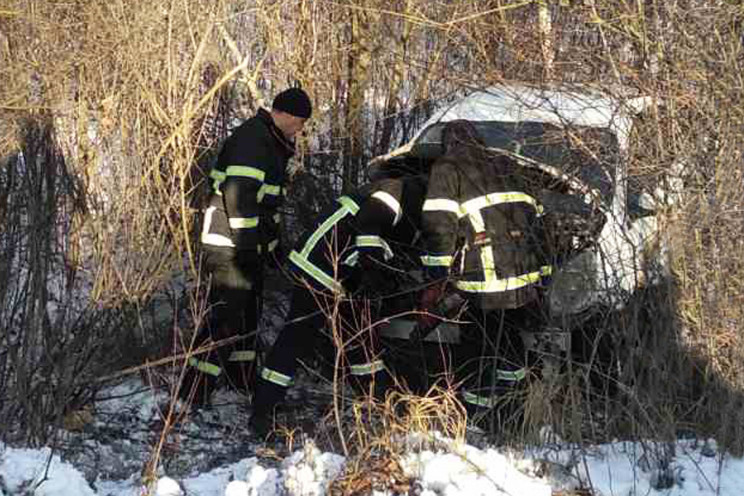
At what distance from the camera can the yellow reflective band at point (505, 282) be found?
566cm

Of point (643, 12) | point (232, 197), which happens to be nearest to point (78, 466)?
point (232, 197)

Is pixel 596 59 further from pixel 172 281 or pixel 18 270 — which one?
pixel 18 270

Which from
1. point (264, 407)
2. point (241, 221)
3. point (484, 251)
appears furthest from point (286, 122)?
point (264, 407)

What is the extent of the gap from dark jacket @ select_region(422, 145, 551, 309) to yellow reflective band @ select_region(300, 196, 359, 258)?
44 centimetres

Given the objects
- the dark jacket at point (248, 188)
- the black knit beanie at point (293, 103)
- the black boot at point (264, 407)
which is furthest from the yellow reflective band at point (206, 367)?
the black knit beanie at point (293, 103)

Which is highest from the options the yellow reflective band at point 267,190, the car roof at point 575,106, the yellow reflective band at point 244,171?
the car roof at point 575,106

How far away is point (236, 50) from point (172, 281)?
1903mm

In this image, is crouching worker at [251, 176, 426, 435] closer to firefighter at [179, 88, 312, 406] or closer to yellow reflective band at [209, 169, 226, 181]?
firefighter at [179, 88, 312, 406]

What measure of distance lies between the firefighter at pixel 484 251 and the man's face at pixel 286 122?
947 mm

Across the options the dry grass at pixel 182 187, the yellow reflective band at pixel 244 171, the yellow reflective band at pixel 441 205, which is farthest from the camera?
the yellow reflective band at pixel 244 171

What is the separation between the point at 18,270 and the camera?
5031 mm

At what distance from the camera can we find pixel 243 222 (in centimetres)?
591

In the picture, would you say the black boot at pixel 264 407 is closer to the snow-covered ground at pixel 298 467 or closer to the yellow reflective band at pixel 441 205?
the snow-covered ground at pixel 298 467

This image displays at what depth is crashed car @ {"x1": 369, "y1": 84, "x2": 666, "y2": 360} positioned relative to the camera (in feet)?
16.9
